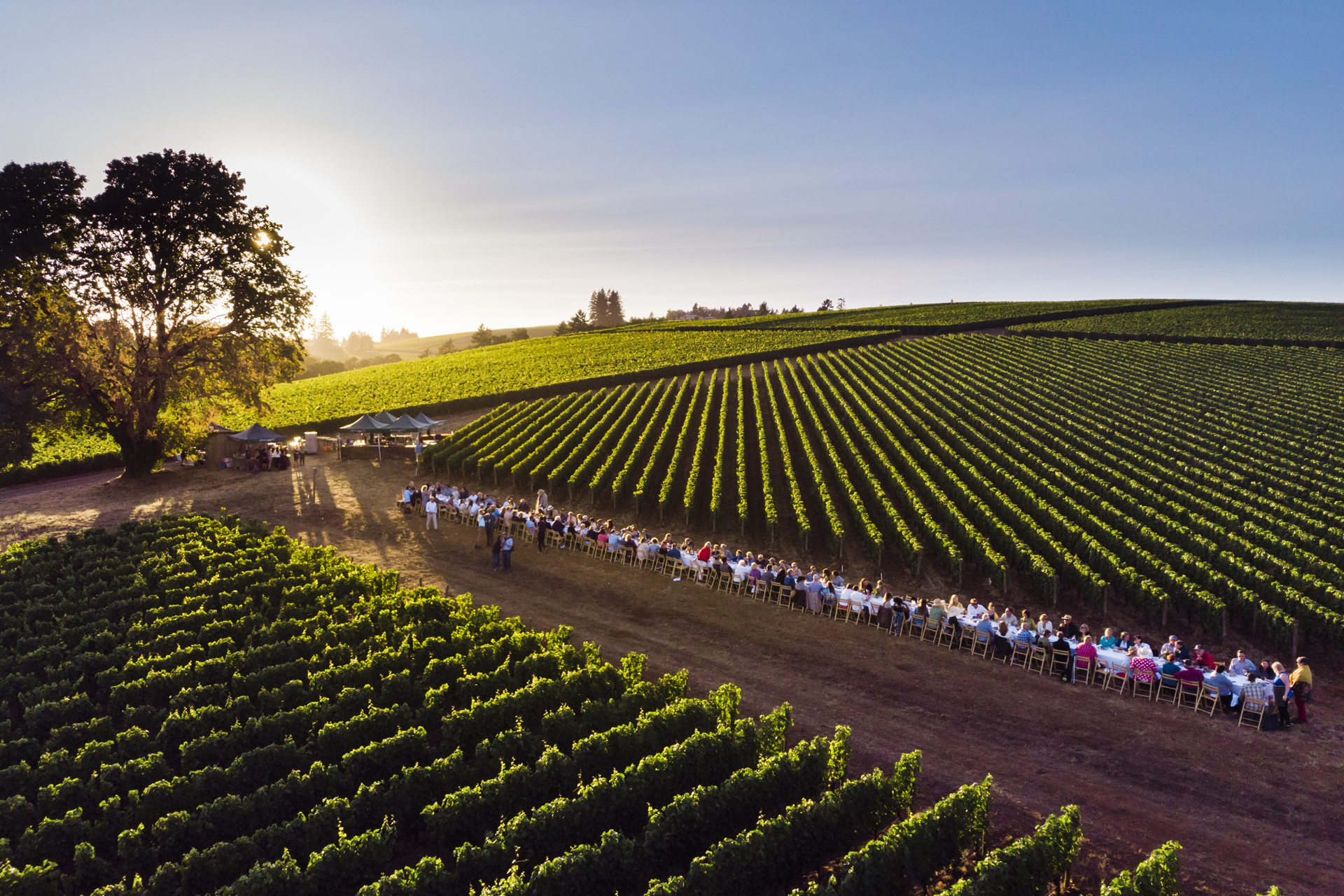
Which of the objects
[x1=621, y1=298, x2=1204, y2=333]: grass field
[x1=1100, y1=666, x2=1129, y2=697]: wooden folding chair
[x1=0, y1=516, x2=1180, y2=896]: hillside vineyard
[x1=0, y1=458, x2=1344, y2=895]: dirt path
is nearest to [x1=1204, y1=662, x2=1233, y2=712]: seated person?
[x1=0, y1=458, x2=1344, y2=895]: dirt path

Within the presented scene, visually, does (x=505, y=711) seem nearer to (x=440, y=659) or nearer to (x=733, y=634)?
(x=440, y=659)

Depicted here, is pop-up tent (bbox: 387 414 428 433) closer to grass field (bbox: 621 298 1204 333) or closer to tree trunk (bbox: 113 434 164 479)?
tree trunk (bbox: 113 434 164 479)

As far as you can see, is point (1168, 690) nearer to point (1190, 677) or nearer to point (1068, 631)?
point (1190, 677)

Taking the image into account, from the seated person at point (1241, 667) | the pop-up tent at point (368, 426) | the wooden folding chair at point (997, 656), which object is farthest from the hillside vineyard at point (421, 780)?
the pop-up tent at point (368, 426)

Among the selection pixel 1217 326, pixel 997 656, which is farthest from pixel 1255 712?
pixel 1217 326

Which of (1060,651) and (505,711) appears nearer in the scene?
(505,711)

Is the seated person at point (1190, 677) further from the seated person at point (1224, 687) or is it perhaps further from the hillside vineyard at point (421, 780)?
the hillside vineyard at point (421, 780)

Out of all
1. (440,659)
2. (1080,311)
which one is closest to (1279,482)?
(440,659)
